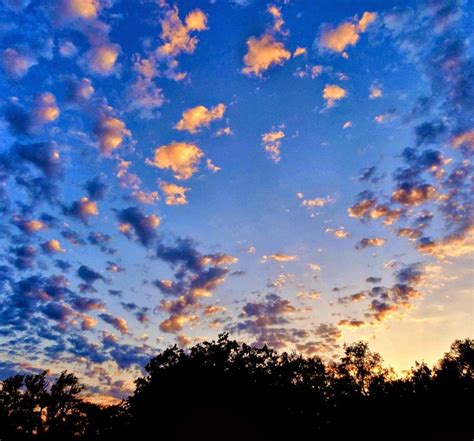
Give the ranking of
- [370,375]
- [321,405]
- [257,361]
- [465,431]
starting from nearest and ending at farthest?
1. [465,431]
2. [321,405]
3. [257,361]
4. [370,375]

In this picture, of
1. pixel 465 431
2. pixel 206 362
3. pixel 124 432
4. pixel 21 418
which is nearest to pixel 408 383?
pixel 465 431

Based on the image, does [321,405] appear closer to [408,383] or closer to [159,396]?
[408,383]

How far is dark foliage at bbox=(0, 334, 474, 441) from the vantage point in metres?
39.9

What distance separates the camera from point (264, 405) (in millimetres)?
41562

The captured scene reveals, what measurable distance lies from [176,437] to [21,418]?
29179mm

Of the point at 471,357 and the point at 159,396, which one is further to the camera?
the point at 471,357

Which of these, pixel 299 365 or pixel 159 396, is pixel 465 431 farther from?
pixel 159 396

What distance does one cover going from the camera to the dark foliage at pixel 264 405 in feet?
131

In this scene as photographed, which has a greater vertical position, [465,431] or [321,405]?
[321,405]

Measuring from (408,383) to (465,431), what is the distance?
10.4 m

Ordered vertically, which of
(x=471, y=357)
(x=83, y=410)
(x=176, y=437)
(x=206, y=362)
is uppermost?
(x=471, y=357)

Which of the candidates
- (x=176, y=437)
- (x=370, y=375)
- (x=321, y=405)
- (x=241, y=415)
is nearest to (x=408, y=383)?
(x=370, y=375)

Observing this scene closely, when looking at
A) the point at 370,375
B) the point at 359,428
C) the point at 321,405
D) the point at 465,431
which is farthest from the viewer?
the point at 370,375

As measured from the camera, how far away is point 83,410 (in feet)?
181
